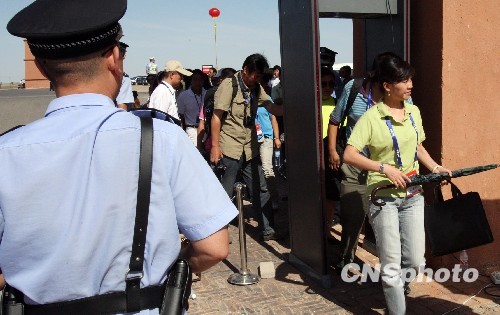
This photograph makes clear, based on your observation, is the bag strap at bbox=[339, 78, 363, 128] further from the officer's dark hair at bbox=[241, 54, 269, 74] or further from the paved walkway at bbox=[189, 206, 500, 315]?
the paved walkway at bbox=[189, 206, 500, 315]

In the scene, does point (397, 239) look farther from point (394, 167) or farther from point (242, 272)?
point (242, 272)

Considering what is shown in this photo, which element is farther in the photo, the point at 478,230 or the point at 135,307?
the point at 478,230

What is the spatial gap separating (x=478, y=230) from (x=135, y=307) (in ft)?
9.28

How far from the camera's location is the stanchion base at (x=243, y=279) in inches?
191

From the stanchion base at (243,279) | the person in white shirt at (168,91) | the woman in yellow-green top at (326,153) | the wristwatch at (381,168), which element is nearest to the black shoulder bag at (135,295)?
the wristwatch at (381,168)

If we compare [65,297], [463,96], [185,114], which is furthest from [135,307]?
[185,114]

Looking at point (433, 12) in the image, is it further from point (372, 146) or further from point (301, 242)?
point (301, 242)

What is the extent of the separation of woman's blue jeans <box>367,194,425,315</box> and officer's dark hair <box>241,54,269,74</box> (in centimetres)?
246

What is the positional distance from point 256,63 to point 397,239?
2.69 metres

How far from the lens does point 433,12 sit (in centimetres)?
454

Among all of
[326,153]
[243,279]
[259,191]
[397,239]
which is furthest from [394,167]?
[259,191]

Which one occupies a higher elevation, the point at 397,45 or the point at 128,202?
the point at 397,45

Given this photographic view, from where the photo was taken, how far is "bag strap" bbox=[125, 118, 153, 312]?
146 cm

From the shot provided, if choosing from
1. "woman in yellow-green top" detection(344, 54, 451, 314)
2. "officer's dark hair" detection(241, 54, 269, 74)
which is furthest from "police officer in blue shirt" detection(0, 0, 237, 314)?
"officer's dark hair" detection(241, 54, 269, 74)
